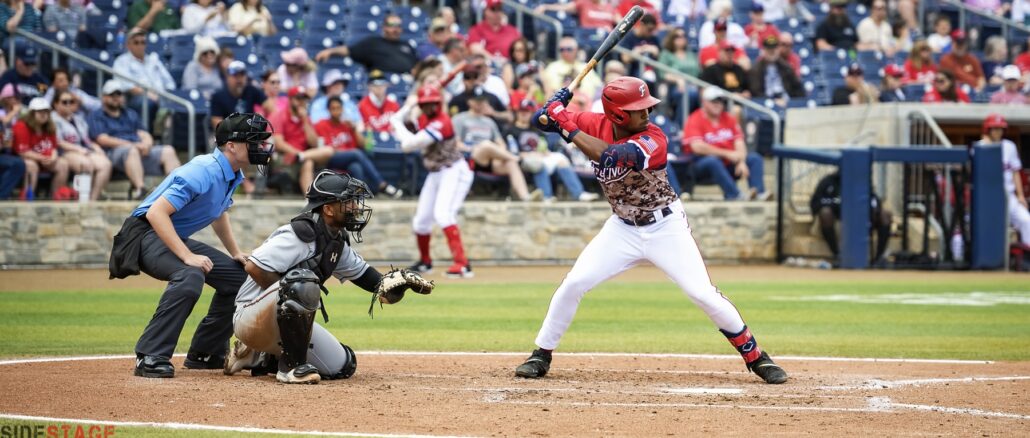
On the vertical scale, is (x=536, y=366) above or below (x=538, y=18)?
below

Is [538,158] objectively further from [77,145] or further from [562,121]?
[562,121]

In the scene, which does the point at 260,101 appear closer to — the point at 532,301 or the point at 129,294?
the point at 129,294

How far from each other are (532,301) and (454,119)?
426cm

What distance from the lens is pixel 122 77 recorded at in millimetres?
16438

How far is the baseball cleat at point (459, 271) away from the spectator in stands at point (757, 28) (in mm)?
8315

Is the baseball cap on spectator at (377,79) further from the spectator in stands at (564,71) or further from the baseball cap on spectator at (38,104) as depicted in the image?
the baseball cap on spectator at (38,104)

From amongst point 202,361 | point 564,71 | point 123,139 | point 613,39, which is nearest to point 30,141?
point 123,139

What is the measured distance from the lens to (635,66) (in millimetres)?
20219

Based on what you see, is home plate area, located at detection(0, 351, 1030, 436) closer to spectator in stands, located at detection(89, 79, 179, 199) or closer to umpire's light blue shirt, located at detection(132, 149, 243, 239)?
umpire's light blue shirt, located at detection(132, 149, 243, 239)

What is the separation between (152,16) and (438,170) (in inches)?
232

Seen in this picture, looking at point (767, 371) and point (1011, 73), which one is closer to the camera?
point (767, 371)

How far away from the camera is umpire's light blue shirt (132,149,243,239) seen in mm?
7461

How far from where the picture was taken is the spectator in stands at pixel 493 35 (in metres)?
19.5

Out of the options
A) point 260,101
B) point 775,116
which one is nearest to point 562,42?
point 775,116
